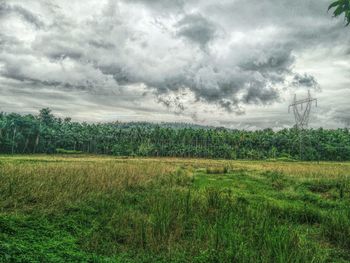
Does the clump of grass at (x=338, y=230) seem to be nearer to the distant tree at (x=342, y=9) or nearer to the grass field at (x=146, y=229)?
the grass field at (x=146, y=229)

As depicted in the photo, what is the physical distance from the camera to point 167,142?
104000mm

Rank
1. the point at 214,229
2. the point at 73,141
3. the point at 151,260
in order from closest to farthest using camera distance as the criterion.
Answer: the point at 151,260, the point at 214,229, the point at 73,141

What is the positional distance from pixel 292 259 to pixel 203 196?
5486 millimetres

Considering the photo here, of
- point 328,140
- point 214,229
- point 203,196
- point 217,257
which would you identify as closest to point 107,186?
point 203,196

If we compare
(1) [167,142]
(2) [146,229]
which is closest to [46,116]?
(1) [167,142]

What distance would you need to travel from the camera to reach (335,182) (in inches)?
731

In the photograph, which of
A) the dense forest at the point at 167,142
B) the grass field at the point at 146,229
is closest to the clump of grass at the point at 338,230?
the grass field at the point at 146,229

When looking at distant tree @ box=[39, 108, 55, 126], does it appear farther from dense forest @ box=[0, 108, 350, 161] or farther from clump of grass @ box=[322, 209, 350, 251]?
clump of grass @ box=[322, 209, 350, 251]

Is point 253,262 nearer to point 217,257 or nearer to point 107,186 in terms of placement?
point 217,257

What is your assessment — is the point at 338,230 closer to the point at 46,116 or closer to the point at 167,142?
the point at 167,142

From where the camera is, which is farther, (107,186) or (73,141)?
(73,141)

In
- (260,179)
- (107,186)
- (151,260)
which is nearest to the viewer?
(151,260)

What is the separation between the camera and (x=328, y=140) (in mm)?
101500

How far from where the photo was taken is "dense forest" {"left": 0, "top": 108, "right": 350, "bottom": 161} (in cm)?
8894
